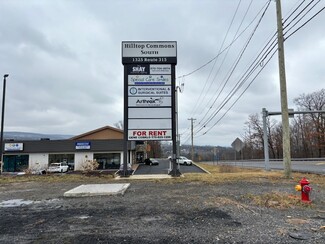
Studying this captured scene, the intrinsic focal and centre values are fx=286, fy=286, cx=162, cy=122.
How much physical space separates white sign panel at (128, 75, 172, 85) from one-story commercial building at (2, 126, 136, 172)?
96.2 feet

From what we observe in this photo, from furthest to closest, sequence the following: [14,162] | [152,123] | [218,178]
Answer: [14,162] < [152,123] < [218,178]

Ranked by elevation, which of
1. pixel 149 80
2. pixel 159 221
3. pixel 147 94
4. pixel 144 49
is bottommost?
pixel 159 221

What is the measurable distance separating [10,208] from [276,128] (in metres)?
82.0

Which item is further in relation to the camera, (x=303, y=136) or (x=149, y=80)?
(x=303, y=136)

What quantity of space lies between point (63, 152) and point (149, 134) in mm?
33380

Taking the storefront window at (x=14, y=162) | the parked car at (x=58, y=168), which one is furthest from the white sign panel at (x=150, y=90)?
the storefront window at (x=14, y=162)

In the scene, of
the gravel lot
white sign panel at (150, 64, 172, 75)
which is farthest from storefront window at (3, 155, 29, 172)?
the gravel lot

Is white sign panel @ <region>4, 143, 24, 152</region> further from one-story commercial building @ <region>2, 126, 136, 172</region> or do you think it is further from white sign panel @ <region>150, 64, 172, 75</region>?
white sign panel @ <region>150, 64, 172, 75</region>

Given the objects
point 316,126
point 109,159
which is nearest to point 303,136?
point 316,126

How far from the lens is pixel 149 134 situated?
18.0 meters

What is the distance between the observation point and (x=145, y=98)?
59.0 ft

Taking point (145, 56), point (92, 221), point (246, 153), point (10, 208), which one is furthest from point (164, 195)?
point (246, 153)

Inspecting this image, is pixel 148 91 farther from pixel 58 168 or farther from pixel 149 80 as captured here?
pixel 58 168

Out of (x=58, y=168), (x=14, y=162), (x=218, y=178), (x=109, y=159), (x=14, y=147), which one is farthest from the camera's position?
(x=14, y=162)
